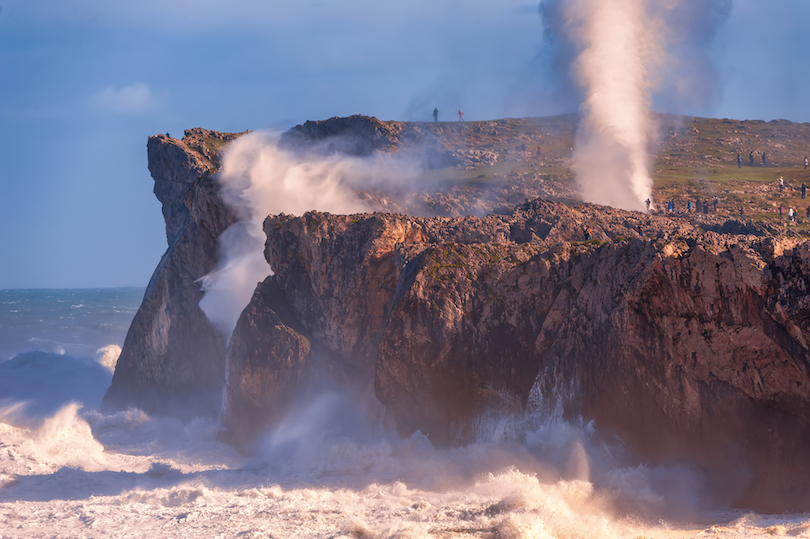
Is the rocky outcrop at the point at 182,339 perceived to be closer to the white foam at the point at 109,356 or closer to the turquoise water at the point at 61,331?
the white foam at the point at 109,356

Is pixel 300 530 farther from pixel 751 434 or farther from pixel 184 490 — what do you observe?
pixel 751 434

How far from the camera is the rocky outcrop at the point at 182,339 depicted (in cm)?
3547

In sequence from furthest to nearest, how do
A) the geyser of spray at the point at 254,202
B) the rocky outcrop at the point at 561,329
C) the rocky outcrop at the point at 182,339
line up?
the rocky outcrop at the point at 182,339 → the geyser of spray at the point at 254,202 → the rocky outcrop at the point at 561,329

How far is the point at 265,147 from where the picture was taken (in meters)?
41.0

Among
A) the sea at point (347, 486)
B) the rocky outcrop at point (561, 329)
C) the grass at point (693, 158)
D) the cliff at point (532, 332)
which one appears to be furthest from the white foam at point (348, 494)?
the grass at point (693, 158)

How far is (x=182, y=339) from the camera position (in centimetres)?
3612

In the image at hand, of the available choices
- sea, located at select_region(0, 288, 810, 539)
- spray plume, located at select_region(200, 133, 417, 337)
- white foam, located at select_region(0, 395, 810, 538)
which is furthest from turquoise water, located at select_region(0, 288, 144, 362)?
white foam, located at select_region(0, 395, 810, 538)

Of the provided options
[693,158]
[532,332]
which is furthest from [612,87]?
[532,332]

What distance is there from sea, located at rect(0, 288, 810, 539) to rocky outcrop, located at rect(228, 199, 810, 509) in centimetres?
90

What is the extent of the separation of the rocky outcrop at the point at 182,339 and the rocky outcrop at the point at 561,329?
24.4 ft

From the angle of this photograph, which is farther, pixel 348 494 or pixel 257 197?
pixel 257 197

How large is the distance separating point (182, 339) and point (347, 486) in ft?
59.4

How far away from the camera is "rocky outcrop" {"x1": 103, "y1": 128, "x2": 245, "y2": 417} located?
35.5 meters

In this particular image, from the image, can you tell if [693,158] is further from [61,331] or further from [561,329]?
[61,331]
